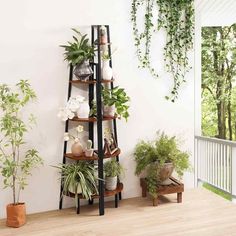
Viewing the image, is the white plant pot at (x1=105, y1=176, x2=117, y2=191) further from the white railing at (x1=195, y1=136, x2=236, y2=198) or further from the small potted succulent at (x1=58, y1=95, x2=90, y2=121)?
the white railing at (x1=195, y1=136, x2=236, y2=198)

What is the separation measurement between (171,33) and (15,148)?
220cm

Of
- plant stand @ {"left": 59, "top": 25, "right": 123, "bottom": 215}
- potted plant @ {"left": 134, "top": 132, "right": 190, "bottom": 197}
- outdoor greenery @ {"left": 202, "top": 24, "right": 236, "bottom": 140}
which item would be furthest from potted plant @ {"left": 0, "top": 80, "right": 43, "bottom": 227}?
outdoor greenery @ {"left": 202, "top": 24, "right": 236, "bottom": 140}

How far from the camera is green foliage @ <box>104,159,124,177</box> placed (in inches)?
131

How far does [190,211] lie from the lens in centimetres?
327

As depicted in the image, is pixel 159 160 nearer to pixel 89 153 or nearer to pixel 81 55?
pixel 89 153

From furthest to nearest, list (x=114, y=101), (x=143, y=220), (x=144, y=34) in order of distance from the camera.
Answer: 1. (x=144, y=34)
2. (x=114, y=101)
3. (x=143, y=220)

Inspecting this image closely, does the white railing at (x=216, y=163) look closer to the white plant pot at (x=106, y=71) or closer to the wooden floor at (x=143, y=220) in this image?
the wooden floor at (x=143, y=220)

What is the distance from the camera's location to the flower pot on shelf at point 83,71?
10.5 feet

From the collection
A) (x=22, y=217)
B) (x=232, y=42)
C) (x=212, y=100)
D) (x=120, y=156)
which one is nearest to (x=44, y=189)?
(x=22, y=217)

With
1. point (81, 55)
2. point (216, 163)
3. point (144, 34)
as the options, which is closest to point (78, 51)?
point (81, 55)

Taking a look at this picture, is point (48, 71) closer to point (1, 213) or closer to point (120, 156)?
point (120, 156)

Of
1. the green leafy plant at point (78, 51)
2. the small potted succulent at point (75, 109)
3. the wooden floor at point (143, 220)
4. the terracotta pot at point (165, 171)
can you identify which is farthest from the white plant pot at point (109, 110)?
the wooden floor at point (143, 220)

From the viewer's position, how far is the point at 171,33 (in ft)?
12.5

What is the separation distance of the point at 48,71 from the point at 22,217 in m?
1.44
